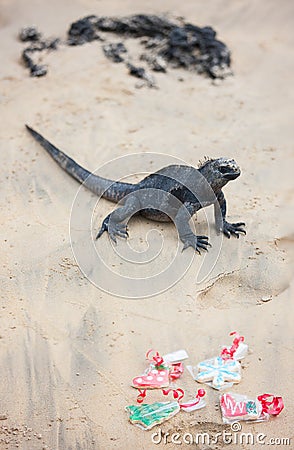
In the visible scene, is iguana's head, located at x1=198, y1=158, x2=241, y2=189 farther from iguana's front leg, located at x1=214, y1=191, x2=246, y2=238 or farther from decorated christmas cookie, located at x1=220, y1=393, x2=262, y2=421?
decorated christmas cookie, located at x1=220, y1=393, x2=262, y2=421

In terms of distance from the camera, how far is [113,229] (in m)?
4.69

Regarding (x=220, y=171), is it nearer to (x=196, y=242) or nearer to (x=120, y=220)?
(x=196, y=242)

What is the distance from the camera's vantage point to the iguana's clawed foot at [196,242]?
15.0 feet

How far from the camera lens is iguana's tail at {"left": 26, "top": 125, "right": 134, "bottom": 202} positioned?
502 centimetres

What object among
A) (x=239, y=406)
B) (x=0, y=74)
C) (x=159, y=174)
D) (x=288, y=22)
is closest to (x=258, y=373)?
(x=239, y=406)

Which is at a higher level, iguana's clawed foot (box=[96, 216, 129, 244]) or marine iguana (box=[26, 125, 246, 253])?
marine iguana (box=[26, 125, 246, 253])

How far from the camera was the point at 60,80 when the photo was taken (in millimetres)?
6770

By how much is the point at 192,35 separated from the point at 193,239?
379 cm

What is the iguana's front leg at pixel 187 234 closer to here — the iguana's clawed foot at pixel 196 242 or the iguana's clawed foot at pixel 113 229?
the iguana's clawed foot at pixel 196 242

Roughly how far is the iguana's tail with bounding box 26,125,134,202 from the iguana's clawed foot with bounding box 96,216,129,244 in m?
0.35

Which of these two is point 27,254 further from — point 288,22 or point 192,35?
point 288,22

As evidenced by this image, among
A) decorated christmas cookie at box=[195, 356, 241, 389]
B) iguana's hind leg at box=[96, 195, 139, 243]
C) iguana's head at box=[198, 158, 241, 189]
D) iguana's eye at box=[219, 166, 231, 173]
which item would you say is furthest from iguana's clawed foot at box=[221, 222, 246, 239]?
decorated christmas cookie at box=[195, 356, 241, 389]

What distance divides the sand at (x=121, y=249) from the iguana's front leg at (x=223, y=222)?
103mm

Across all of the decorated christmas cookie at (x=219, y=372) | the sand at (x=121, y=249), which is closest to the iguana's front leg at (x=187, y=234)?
the sand at (x=121, y=249)
